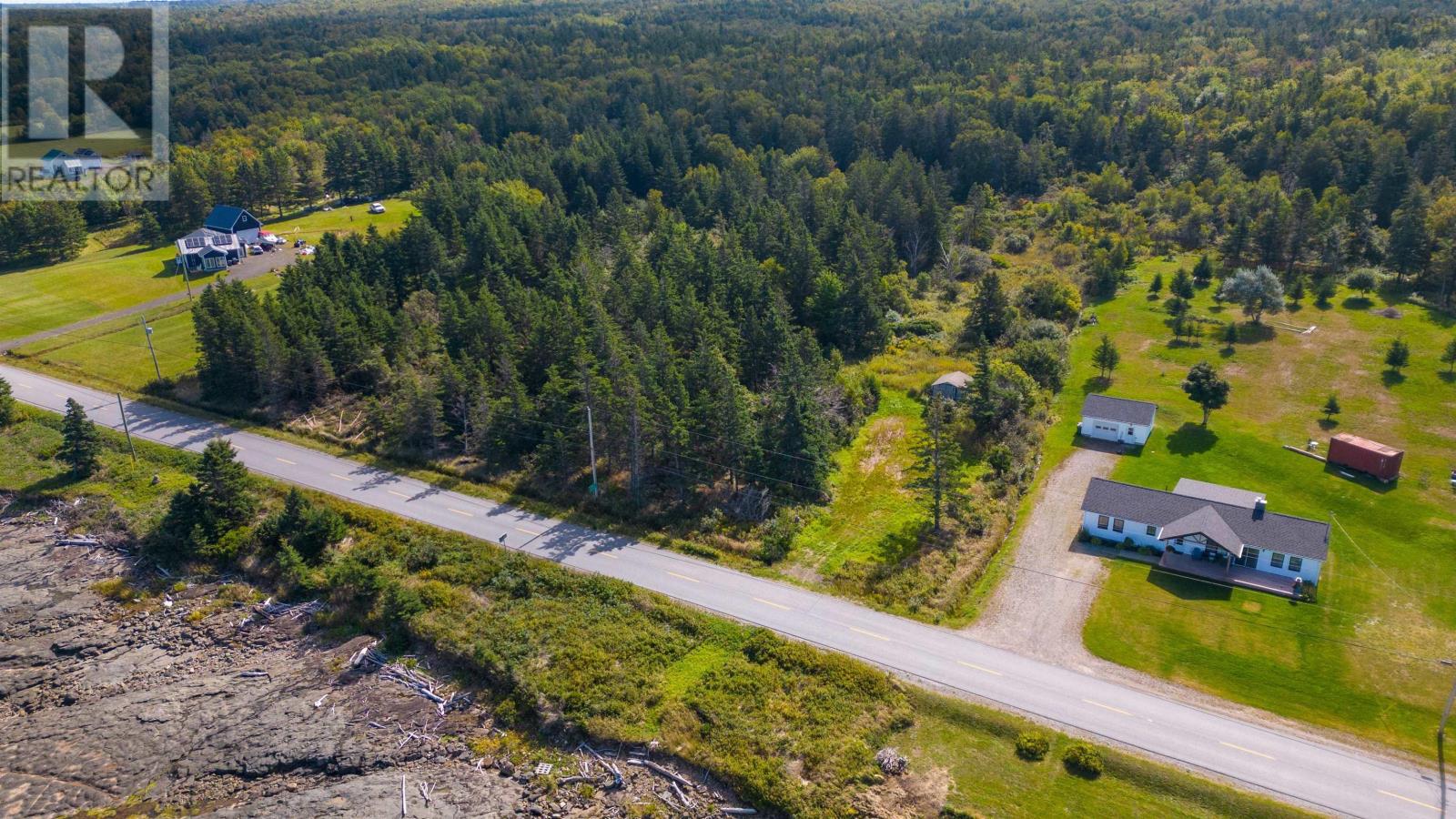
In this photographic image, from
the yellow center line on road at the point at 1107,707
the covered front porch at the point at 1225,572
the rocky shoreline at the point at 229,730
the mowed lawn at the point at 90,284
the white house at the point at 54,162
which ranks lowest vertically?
the rocky shoreline at the point at 229,730

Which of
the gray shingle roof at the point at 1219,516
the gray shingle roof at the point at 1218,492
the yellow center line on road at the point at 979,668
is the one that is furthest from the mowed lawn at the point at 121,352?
the gray shingle roof at the point at 1218,492

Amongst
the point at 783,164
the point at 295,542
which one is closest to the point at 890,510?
the point at 295,542

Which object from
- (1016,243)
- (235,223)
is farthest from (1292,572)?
(235,223)

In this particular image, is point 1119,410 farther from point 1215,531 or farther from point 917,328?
point 917,328

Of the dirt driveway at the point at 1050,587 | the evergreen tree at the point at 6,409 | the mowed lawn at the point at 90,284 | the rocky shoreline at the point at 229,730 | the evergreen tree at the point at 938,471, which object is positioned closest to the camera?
the rocky shoreline at the point at 229,730

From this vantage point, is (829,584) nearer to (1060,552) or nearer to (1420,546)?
(1060,552)

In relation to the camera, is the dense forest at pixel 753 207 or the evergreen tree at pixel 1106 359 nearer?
the dense forest at pixel 753 207

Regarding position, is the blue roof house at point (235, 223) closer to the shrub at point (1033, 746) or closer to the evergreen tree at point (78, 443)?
the evergreen tree at point (78, 443)

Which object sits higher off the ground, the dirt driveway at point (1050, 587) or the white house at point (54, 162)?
the white house at point (54, 162)
